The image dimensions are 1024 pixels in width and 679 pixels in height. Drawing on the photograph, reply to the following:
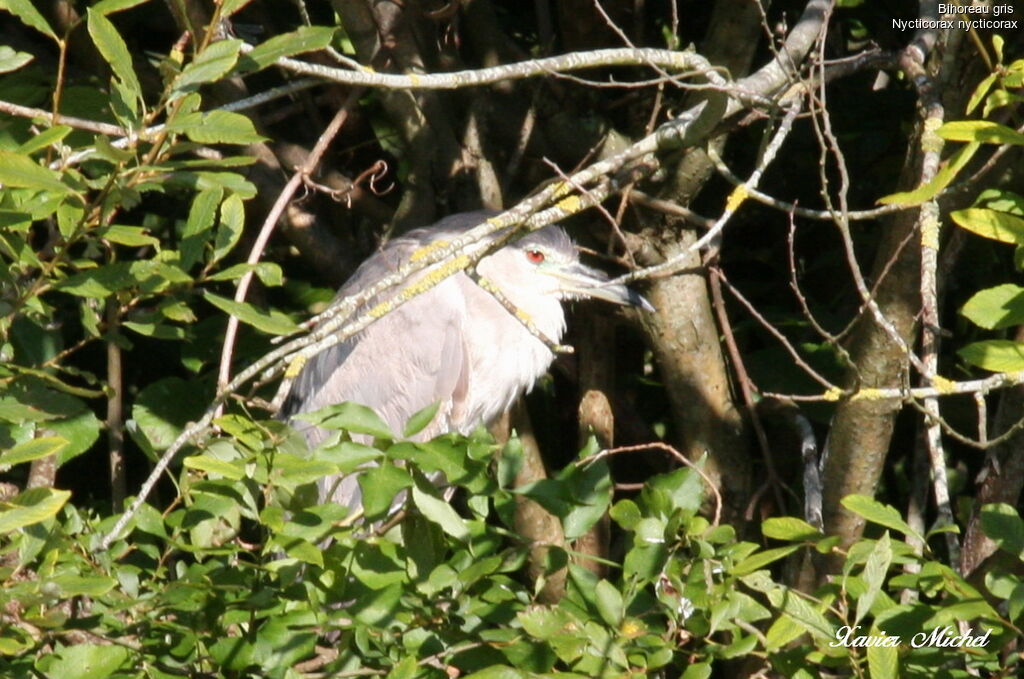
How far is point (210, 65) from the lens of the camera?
1.64 meters

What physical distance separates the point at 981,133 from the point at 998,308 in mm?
276

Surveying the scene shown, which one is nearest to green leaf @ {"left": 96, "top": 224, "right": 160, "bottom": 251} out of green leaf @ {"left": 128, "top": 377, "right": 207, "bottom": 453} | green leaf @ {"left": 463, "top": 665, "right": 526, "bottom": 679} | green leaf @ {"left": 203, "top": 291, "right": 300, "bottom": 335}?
green leaf @ {"left": 203, "top": 291, "right": 300, "bottom": 335}

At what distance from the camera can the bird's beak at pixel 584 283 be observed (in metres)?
3.03

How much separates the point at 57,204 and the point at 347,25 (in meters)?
1.04

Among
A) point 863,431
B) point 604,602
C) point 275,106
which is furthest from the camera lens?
point 275,106

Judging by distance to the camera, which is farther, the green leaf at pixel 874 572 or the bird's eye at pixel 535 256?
the bird's eye at pixel 535 256

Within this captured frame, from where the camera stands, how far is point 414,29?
111 inches

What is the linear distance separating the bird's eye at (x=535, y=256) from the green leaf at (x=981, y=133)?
177cm

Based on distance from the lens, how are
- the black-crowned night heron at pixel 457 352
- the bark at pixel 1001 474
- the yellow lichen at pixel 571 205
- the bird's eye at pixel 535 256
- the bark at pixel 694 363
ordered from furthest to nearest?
1. the bird's eye at pixel 535 256
2. the black-crowned night heron at pixel 457 352
3. the bark at pixel 694 363
4. the bark at pixel 1001 474
5. the yellow lichen at pixel 571 205

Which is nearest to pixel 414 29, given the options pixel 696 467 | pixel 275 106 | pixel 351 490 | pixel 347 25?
pixel 347 25

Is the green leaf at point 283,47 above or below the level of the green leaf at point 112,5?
below

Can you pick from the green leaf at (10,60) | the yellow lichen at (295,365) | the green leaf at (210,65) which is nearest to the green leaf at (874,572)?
the yellow lichen at (295,365)

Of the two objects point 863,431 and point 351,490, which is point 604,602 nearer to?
point 863,431

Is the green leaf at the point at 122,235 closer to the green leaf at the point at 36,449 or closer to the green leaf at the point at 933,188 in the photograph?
the green leaf at the point at 36,449
